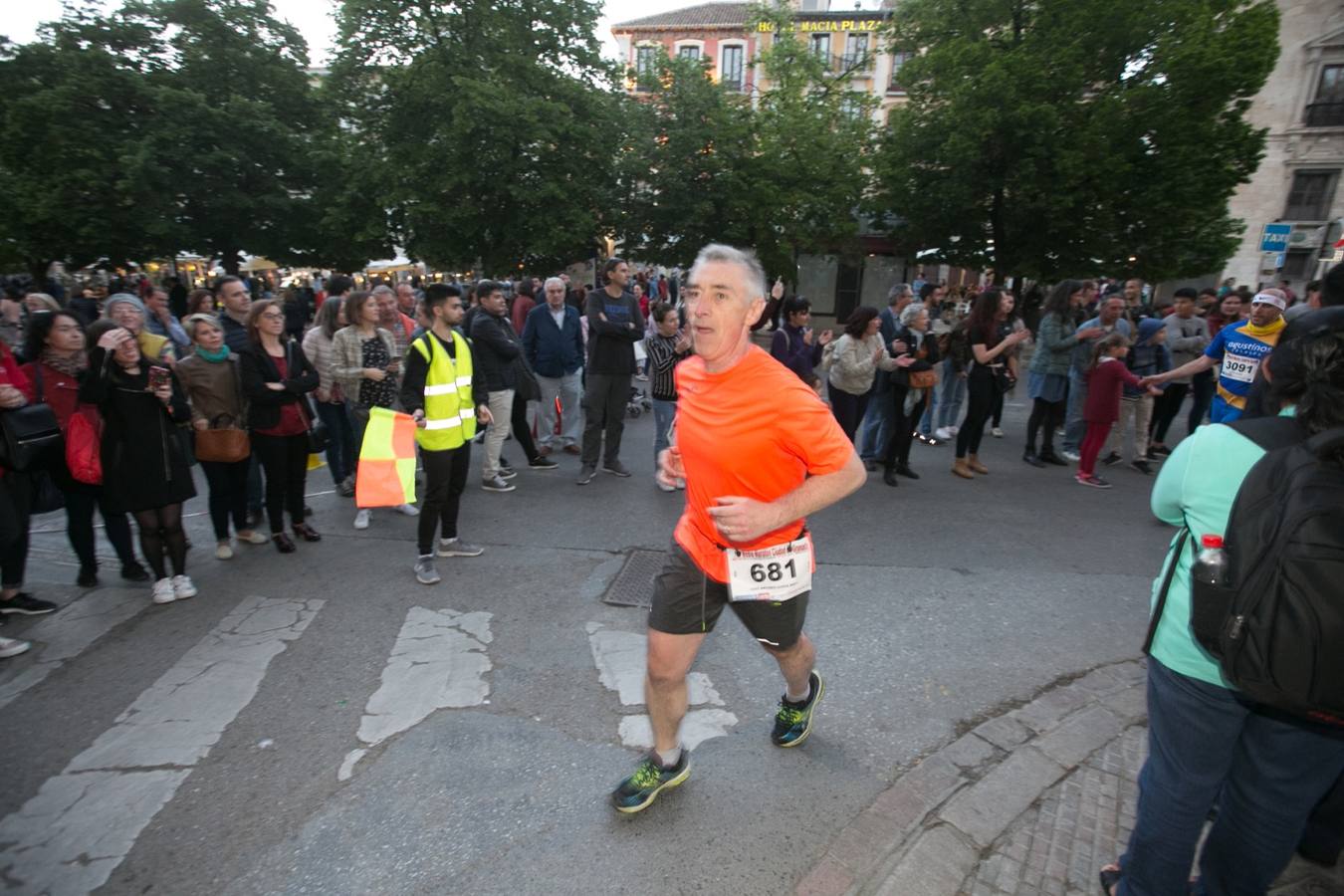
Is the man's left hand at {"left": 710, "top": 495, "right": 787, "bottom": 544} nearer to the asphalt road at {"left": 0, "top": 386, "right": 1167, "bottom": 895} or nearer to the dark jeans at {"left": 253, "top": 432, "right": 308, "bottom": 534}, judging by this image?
the asphalt road at {"left": 0, "top": 386, "right": 1167, "bottom": 895}

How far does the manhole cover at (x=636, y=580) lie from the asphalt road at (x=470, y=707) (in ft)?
0.31

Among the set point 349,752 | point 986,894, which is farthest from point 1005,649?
point 349,752

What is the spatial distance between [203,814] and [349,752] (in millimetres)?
543

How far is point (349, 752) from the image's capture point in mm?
3072

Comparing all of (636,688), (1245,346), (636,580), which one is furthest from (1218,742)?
(1245,346)

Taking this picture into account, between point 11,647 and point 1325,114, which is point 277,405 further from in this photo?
point 1325,114

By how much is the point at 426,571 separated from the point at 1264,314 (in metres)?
6.59

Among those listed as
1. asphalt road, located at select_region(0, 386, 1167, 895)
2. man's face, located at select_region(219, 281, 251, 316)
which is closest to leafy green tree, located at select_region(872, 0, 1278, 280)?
asphalt road, located at select_region(0, 386, 1167, 895)

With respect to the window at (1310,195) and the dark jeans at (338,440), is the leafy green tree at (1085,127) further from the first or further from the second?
the dark jeans at (338,440)

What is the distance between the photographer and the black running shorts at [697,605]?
2574mm

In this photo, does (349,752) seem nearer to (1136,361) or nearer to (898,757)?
(898,757)

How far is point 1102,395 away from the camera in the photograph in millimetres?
7098

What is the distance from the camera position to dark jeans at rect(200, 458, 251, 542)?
16.3ft

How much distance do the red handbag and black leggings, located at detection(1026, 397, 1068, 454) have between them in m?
8.51
